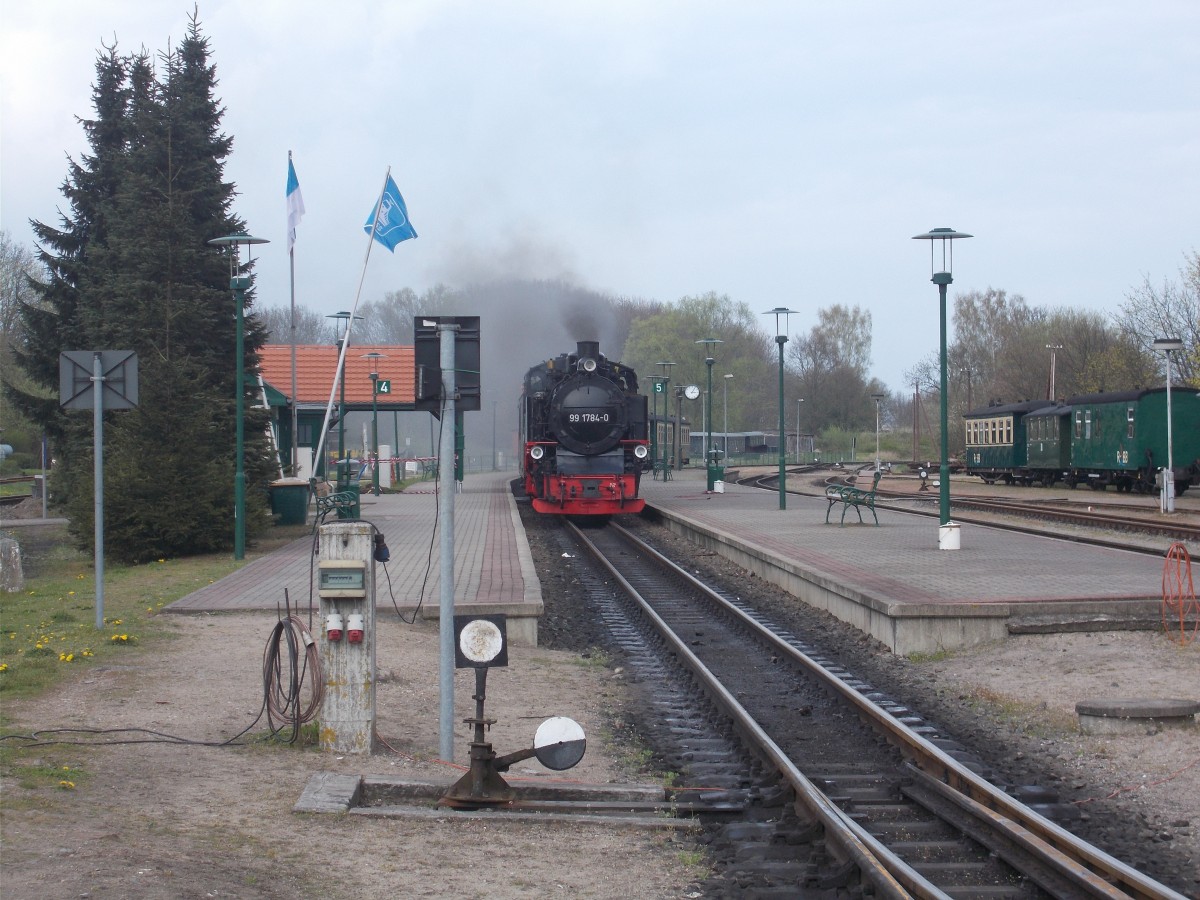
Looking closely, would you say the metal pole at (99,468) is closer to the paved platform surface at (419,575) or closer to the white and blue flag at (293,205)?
the paved platform surface at (419,575)

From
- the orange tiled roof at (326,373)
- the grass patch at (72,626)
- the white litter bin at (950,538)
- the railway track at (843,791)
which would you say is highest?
the orange tiled roof at (326,373)

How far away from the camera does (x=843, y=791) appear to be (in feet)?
22.7

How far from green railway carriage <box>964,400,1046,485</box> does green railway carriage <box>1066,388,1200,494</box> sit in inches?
295

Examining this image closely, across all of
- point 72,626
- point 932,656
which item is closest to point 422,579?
point 72,626

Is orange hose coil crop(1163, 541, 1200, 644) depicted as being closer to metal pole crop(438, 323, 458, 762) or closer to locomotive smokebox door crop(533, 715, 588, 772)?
locomotive smokebox door crop(533, 715, 588, 772)

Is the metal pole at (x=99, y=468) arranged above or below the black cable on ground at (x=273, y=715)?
above

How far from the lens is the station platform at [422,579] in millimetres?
11930

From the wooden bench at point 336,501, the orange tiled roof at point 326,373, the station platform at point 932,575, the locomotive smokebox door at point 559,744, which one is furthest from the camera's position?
the orange tiled roof at point 326,373

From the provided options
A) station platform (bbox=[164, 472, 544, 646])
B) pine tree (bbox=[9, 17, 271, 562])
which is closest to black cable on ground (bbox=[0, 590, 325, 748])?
station platform (bbox=[164, 472, 544, 646])

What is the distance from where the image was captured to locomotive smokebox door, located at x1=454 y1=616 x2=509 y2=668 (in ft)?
21.6

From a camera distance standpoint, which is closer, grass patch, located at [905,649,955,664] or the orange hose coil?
the orange hose coil

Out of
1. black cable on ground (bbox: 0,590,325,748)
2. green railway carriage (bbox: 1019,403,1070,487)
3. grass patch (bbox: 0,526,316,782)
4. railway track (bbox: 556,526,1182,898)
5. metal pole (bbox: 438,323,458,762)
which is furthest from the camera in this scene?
green railway carriage (bbox: 1019,403,1070,487)

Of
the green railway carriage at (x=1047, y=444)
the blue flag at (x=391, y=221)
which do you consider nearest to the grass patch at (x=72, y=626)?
the blue flag at (x=391, y=221)

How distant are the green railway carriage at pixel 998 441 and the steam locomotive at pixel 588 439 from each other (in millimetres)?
22507
